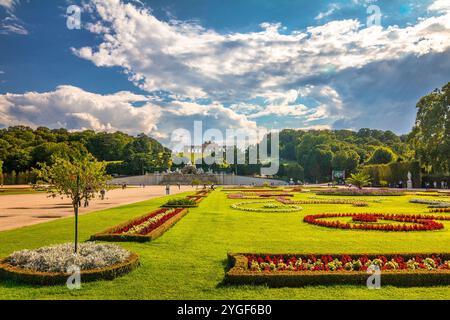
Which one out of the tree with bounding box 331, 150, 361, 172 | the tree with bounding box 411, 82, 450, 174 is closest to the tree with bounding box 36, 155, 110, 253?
the tree with bounding box 411, 82, 450, 174

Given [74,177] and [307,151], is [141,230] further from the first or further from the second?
[307,151]

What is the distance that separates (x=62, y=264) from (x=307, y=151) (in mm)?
89818

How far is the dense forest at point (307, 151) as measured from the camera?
4606 cm

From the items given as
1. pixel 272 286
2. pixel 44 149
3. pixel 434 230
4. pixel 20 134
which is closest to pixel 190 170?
pixel 44 149

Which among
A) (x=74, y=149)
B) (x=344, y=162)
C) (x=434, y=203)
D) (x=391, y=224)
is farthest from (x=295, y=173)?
(x=391, y=224)

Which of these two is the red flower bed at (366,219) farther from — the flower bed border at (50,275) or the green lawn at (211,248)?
the flower bed border at (50,275)

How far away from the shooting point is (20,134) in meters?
101

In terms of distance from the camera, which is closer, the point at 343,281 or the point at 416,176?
the point at 343,281

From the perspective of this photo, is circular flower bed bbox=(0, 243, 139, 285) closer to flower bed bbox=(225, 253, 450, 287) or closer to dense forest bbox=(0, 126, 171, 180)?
flower bed bbox=(225, 253, 450, 287)

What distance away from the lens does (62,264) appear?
7.68 m

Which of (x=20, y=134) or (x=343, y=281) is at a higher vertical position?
(x=20, y=134)
